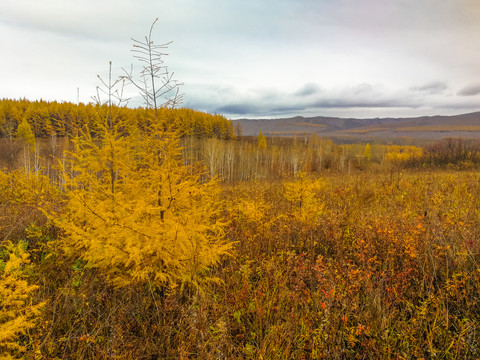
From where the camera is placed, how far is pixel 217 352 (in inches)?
108

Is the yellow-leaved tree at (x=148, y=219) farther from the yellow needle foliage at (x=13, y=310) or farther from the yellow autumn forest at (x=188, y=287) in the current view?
the yellow needle foliage at (x=13, y=310)

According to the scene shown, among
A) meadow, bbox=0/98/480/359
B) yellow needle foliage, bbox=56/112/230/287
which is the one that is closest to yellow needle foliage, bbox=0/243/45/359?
meadow, bbox=0/98/480/359

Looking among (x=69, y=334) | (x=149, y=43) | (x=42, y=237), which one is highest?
(x=149, y=43)

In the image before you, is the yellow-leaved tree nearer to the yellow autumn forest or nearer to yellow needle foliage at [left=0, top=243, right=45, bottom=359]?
the yellow autumn forest

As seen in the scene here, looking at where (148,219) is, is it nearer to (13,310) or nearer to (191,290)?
(191,290)

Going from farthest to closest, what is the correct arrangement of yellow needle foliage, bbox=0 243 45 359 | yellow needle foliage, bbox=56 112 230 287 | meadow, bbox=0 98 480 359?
yellow needle foliage, bbox=56 112 230 287 → meadow, bbox=0 98 480 359 → yellow needle foliage, bbox=0 243 45 359

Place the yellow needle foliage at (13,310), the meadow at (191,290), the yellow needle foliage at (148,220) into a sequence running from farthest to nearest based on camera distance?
the yellow needle foliage at (148,220) → the meadow at (191,290) → the yellow needle foliage at (13,310)

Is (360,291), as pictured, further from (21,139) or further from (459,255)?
(21,139)

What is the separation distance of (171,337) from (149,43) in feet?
13.9

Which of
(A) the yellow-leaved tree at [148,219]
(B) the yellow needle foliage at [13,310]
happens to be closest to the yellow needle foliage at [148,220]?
(A) the yellow-leaved tree at [148,219]

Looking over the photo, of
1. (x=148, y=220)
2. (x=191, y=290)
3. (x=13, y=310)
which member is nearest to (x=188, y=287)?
(x=191, y=290)

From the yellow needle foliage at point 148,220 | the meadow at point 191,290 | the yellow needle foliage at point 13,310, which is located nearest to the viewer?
the yellow needle foliage at point 13,310

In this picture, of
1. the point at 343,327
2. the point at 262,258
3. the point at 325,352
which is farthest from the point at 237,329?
the point at 262,258

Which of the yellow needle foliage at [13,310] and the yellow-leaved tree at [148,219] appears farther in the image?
the yellow-leaved tree at [148,219]
